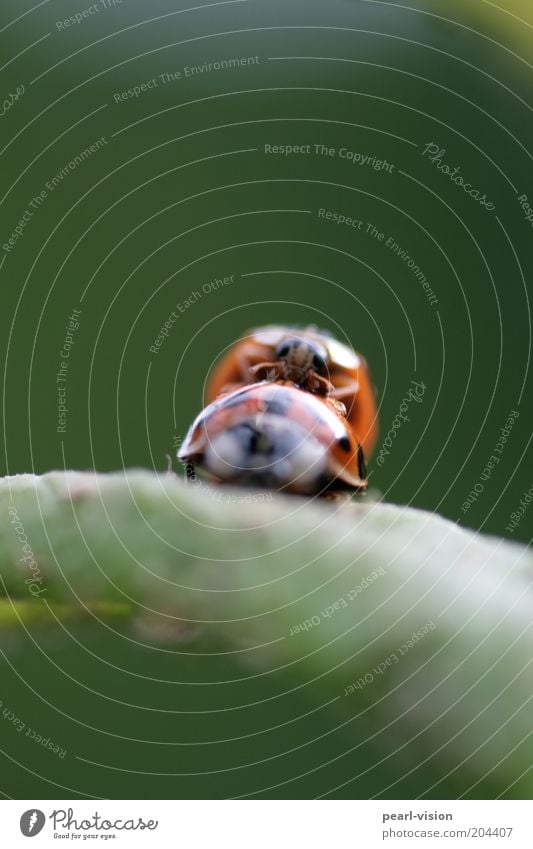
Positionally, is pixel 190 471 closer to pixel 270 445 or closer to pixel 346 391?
pixel 270 445

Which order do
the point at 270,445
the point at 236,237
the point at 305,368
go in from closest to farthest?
1. the point at 270,445
2. the point at 305,368
3. the point at 236,237

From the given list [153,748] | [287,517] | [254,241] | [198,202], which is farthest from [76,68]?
[287,517]

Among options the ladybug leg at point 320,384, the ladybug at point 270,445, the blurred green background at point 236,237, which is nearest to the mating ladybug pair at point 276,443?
the ladybug at point 270,445

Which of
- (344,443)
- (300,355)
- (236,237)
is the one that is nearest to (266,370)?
(300,355)

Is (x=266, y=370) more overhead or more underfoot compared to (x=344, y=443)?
more overhead

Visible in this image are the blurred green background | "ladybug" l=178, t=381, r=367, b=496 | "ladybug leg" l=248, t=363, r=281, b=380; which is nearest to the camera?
"ladybug" l=178, t=381, r=367, b=496

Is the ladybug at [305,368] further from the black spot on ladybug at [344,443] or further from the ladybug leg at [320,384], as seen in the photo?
the black spot on ladybug at [344,443]

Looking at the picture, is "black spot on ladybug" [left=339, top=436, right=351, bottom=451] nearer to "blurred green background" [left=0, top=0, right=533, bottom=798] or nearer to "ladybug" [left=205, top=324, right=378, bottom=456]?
"ladybug" [left=205, top=324, right=378, bottom=456]

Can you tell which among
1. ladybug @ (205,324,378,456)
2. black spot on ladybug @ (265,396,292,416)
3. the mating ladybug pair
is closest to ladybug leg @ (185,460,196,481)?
the mating ladybug pair
